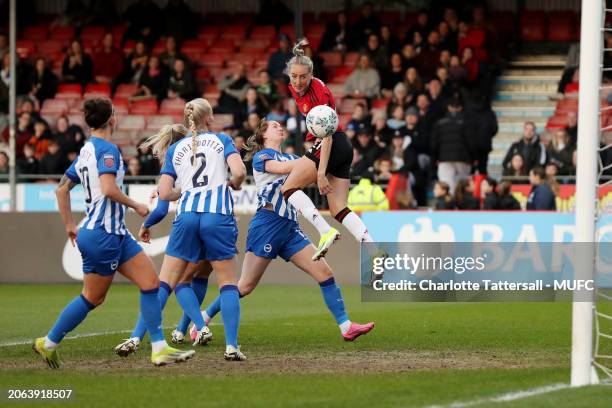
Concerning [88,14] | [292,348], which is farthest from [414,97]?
[292,348]

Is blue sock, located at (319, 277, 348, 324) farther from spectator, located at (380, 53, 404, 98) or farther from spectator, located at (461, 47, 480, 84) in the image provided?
spectator, located at (380, 53, 404, 98)

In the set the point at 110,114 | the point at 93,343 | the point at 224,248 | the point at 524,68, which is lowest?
the point at 93,343

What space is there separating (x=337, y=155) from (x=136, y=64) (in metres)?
15.3

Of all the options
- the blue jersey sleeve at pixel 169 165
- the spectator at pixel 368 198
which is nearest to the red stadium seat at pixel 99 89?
the spectator at pixel 368 198

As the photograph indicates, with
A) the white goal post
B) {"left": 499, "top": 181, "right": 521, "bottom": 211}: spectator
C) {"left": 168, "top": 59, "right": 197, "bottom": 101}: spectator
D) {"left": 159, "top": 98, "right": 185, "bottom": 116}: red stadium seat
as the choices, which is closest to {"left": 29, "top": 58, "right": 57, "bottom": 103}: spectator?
{"left": 159, "top": 98, "right": 185, "bottom": 116}: red stadium seat

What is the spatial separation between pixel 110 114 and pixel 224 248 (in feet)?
4.40

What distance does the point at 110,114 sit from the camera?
907 cm

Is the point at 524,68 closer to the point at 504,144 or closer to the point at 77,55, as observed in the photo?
the point at 504,144

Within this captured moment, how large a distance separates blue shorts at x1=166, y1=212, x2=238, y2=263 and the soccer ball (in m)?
1.22

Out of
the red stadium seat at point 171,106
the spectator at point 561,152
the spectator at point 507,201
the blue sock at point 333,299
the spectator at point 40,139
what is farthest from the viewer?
the red stadium seat at point 171,106

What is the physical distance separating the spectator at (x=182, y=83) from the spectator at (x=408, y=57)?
13.2 feet

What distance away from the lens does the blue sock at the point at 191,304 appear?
408 inches

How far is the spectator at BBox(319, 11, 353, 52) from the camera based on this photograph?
81.7 feet

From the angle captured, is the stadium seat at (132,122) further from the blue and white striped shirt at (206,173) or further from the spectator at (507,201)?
the blue and white striped shirt at (206,173)
